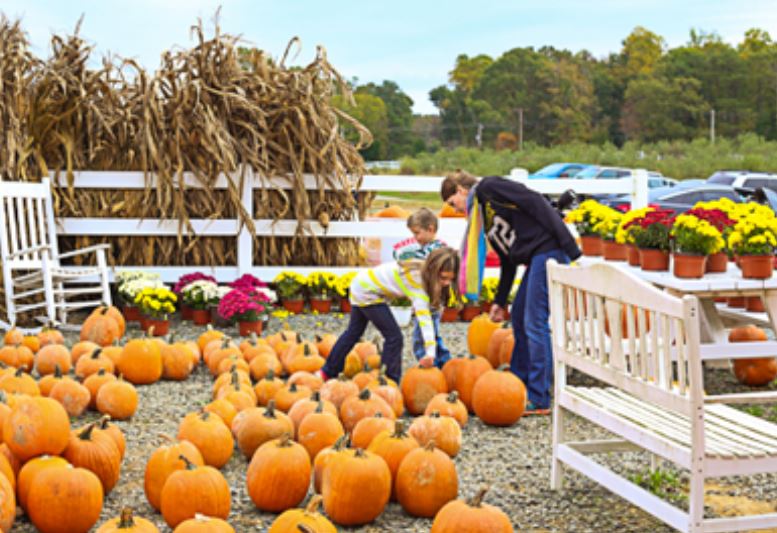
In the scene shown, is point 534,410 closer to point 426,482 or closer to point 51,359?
point 426,482

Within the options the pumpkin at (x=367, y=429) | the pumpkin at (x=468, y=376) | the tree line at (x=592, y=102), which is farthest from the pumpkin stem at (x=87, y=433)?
the tree line at (x=592, y=102)

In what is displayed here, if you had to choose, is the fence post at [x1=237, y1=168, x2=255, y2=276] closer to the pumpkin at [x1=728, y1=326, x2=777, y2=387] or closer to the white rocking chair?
the white rocking chair

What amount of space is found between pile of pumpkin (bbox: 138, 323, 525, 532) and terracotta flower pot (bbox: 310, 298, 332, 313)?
3183 mm

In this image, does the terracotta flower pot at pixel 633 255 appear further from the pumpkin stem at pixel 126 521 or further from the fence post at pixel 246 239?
the fence post at pixel 246 239

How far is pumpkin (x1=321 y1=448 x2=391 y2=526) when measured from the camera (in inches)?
156

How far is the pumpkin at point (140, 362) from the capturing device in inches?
258

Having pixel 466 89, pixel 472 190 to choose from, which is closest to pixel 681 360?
pixel 472 190

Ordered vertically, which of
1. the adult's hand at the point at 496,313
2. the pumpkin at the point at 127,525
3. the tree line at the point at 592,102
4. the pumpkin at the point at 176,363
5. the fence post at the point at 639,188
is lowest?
the pumpkin at the point at 176,363

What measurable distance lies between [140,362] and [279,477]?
8.73 feet

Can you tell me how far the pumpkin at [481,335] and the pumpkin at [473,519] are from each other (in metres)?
3.38

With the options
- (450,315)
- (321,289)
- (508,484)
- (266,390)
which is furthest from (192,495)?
(321,289)

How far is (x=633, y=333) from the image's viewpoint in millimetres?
3873

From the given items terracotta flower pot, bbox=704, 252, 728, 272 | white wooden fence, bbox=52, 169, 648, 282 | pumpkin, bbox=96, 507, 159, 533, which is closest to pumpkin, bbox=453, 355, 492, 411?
terracotta flower pot, bbox=704, 252, 728, 272

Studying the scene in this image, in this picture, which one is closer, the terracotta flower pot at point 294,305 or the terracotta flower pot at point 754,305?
the terracotta flower pot at point 754,305
